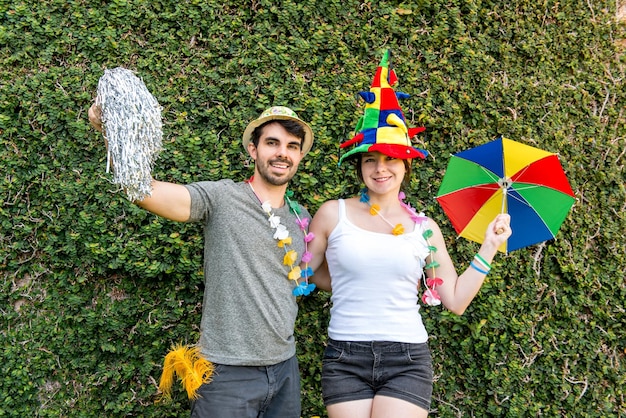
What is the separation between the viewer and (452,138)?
3543mm

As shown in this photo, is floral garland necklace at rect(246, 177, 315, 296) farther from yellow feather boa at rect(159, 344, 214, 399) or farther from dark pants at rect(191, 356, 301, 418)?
yellow feather boa at rect(159, 344, 214, 399)

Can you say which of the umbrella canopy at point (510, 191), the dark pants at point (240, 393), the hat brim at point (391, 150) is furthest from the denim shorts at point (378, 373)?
the hat brim at point (391, 150)

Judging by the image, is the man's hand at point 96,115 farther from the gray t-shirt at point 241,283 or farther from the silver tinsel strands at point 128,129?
the gray t-shirt at point 241,283

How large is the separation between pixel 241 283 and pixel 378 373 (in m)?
0.74

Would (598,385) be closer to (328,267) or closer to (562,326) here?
(562,326)

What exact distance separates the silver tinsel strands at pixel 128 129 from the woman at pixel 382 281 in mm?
934

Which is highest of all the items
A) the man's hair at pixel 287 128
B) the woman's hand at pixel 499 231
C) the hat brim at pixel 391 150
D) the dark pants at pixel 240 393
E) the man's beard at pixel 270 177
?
the man's hair at pixel 287 128

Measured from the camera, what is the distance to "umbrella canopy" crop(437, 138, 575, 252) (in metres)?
2.47

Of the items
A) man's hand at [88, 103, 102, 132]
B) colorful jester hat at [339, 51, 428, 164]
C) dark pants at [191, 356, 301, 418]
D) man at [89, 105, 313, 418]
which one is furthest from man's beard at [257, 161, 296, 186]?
dark pants at [191, 356, 301, 418]

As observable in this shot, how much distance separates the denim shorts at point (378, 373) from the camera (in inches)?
92.4

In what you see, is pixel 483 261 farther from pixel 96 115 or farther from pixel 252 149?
pixel 96 115

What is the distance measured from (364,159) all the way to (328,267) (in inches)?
22.8

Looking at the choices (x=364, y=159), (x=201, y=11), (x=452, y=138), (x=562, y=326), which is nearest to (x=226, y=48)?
(x=201, y=11)

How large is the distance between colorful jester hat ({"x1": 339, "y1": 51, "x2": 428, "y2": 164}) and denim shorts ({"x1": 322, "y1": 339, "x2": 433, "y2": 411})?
90cm
